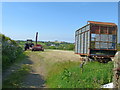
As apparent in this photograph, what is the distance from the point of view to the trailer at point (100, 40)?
10711mm

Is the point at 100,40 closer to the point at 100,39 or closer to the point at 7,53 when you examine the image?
the point at 100,39

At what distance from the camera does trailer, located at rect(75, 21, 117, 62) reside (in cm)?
1071

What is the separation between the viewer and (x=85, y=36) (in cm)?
1175

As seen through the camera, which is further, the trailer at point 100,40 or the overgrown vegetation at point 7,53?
the trailer at point 100,40

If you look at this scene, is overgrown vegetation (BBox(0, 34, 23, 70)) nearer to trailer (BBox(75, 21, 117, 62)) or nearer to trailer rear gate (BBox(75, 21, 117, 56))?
trailer (BBox(75, 21, 117, 62))

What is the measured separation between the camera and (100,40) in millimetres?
11391

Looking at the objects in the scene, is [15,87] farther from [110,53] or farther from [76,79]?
[110,53]

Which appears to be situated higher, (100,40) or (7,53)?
(100,40)

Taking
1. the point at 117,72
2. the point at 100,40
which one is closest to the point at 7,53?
the point at 100,40

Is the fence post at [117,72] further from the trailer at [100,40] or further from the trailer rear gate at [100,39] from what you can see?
the trailer rear gate at [100,39]

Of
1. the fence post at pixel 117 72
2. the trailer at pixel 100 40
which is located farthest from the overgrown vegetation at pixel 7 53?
the fence post at pixel 117 72

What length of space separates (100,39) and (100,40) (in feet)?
0.25

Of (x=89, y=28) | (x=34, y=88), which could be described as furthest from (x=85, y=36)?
(x=34, y=88)

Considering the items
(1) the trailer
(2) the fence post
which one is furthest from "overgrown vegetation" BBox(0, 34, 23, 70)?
(2) the fence post
